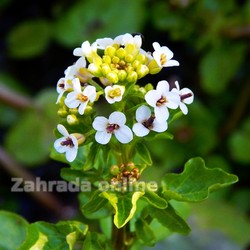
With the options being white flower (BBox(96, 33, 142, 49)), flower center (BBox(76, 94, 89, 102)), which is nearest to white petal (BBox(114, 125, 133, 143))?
flower center (BBox(76, 94, 89, 102))

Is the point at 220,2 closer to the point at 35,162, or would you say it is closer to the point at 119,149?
the point at 35,162

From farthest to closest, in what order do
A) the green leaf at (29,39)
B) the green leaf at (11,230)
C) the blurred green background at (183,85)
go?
the green leaf at (29,39) → the blurred green background at (183,85) → the green leaf at (11,230)

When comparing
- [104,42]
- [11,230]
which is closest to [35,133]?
[11,230]

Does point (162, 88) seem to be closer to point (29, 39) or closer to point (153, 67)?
point (153, 67)

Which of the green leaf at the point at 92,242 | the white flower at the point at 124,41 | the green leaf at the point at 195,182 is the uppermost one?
the white flower at the point at 124,41

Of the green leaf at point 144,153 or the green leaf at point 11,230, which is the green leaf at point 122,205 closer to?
the green leaf at point 144,153

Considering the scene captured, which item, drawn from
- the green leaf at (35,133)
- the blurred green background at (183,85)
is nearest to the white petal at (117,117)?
the blurred green background at (183,85)

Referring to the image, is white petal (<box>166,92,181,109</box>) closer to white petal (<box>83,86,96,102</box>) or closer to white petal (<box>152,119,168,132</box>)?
white petal (<box>152,119,168,132</box>)
